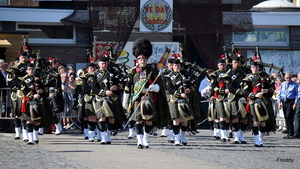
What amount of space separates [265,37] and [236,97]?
992 centimetres

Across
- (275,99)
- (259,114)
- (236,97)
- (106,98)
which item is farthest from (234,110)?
(275,99)

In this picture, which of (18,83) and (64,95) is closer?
(18,83)

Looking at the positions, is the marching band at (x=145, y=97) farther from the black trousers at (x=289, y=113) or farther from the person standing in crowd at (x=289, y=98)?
the black trousers at (x=289, y=113)

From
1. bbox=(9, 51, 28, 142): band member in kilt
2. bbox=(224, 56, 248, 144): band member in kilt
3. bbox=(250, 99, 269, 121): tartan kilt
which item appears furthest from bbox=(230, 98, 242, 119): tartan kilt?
bbox=(9, 51, 28, 142): band member in kilt

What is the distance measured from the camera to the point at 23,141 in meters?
15.1

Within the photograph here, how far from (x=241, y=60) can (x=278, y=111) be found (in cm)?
571

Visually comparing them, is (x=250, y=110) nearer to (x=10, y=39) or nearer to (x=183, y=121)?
(x=183, y=121)

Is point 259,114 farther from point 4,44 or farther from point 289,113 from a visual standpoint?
point 4,44

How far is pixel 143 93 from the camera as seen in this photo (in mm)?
13680

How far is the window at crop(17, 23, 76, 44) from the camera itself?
23.3 m

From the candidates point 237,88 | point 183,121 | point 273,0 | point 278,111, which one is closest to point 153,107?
point 183,121

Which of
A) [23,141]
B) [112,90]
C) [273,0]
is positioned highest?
[273,0]

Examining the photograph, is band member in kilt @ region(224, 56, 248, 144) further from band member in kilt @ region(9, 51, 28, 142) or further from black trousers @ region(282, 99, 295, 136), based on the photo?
band member in kilt @ region(9, 51, 28, 142)

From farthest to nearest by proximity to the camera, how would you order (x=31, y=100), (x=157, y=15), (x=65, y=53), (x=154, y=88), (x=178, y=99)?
(x=65, y=53)
(x=157, y=15)
(x=178, y=99)
(x=31, y=100)
(x=154, y=88)
